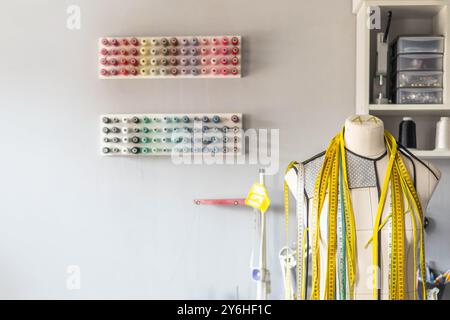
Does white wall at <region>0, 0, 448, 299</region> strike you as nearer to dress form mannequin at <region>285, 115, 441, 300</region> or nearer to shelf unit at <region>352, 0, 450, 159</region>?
shelf unit at <region>352, 0, 450, 159</region>

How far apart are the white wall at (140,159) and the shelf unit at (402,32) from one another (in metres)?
0.11

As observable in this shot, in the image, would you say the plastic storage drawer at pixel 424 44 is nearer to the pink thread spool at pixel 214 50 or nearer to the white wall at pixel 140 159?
the white wall at pixel 140 159

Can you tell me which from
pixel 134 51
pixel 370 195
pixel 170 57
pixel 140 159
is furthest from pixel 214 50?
pixel 370 195

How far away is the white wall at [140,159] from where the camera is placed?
2.18m

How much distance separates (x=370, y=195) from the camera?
1.51 meters

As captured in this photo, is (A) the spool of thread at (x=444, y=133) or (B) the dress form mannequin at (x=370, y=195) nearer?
(B) the dress form mannequin at (x=370, y=195)

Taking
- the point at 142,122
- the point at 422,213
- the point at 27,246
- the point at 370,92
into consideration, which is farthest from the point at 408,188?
the point at 27,246

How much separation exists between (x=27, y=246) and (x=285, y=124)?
4.64ft

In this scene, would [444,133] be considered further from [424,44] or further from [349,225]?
[349,225]

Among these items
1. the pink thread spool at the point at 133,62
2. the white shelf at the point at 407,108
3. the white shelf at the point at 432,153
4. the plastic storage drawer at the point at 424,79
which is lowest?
the white shelf at the point at 432,153

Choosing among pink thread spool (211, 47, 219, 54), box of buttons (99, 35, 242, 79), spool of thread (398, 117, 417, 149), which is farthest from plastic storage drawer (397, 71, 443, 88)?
pink thread spool (211, 47, 219, 54)

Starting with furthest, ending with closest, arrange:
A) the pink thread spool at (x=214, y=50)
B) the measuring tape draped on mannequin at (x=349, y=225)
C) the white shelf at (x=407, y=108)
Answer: the pink thread spool at (x=214, y=50) < the white shelf at (x=407, y=108) < the measuring tape draped on mannequin at (x=349, y=225)

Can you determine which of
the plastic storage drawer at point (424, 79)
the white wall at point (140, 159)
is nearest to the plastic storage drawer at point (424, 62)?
the plastic storage drawer at point (424, 79)

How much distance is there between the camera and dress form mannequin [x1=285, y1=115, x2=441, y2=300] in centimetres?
147
